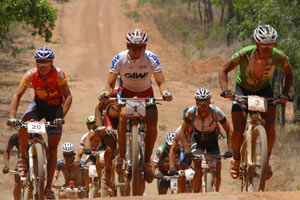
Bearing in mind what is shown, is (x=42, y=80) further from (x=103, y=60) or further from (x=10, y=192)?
(x=103, y=60)

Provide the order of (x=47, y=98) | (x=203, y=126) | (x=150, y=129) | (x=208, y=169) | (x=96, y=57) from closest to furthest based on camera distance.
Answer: (x=150, y=129) → (x=47, y=98) → (x=208, y=169) → (x=203, y=126) → (x=96, y=57)

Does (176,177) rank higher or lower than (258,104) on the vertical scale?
lower

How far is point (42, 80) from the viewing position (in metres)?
9.94

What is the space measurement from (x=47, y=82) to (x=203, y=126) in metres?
2.99

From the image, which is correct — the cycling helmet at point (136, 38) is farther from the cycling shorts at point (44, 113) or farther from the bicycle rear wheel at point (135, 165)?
the cycling shorts at point (44, 113)

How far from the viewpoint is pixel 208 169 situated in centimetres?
1118

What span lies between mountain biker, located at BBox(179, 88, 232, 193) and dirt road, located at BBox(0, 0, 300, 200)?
20.6 ft

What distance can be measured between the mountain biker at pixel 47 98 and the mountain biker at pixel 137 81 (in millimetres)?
799

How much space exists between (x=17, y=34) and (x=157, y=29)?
11365 millimetres

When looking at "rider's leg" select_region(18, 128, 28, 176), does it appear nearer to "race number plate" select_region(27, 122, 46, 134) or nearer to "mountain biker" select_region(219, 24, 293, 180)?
"race number plate" select_region(27, 122, 46, 134)

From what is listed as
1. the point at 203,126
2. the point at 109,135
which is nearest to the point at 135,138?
the point at 109,135

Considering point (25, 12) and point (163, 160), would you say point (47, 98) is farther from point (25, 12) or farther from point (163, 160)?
point (25, 12)

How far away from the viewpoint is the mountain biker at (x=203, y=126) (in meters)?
11.0

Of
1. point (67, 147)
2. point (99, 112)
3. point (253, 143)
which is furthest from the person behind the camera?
point (67, 147)
